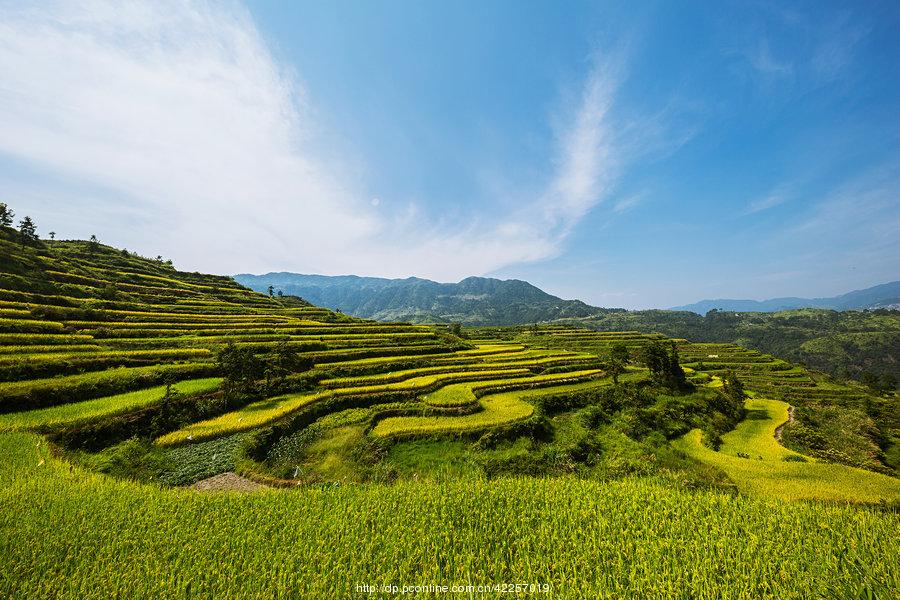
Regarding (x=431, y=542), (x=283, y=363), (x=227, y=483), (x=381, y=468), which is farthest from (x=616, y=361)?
(x=227, y=483)

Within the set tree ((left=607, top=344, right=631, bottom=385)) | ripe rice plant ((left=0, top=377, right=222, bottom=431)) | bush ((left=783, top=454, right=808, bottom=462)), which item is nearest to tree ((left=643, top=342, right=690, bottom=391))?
tree ((left=607, top=344, right=631, bottom=385))

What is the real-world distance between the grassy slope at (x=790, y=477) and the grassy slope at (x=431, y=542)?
9179 mm

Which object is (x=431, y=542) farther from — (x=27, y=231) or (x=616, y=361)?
(x=27, y=231)

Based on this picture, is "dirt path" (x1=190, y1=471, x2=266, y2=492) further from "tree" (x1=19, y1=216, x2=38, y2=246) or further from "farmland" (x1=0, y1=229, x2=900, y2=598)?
"tree" (x1=19, y1=216, x2=38, y2=246)

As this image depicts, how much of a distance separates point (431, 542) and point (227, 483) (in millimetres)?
12852

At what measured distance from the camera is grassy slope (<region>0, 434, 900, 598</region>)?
5.27 m

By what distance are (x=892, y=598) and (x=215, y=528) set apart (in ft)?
39.4

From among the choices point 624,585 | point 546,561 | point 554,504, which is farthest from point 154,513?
point 624,585

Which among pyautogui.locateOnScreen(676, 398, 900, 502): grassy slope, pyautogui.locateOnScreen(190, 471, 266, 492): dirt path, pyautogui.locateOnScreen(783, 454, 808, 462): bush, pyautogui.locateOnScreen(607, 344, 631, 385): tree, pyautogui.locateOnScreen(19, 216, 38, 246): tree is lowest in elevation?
pyautogui.locateOnScreen(783, 454, 808, 462): bush

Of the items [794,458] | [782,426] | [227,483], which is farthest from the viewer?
[782,426]

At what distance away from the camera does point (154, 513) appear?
308 inches

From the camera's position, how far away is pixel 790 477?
16.4 m

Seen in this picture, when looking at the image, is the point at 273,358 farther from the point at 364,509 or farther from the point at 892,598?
the point at 892,598

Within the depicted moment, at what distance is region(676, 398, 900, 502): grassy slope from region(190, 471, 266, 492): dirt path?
2139 centimetres
